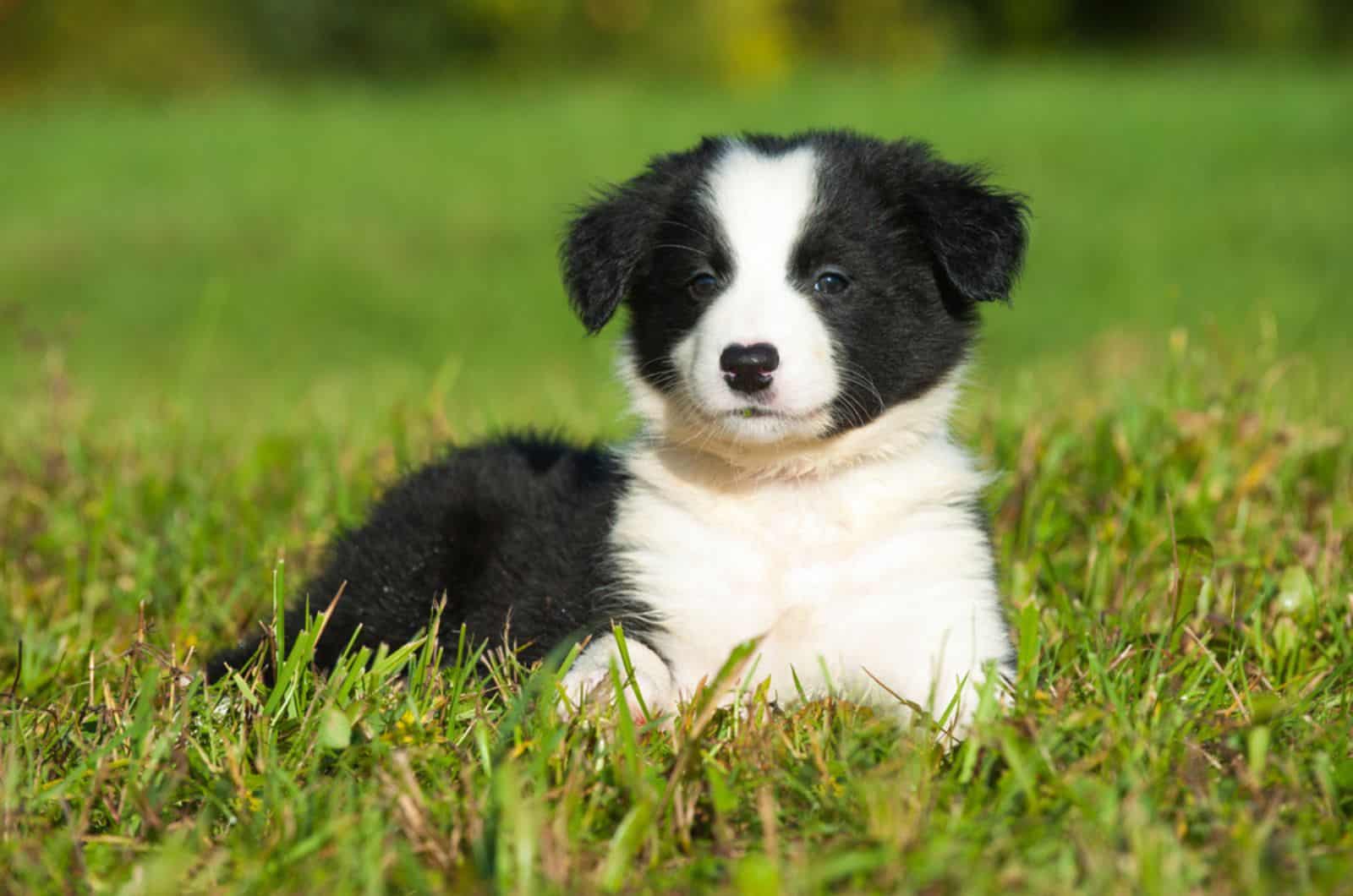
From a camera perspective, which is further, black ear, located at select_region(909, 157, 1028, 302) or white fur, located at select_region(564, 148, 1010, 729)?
black ear, located at select_region(909, 157, 1028, 302)

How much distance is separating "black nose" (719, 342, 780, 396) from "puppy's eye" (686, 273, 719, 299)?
31 centimetres

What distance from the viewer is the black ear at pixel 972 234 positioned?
10.7ft

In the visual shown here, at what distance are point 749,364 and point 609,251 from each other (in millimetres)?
680

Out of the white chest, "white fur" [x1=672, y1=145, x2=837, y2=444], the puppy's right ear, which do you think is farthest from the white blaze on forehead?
the white chest

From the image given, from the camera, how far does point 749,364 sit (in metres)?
3.00

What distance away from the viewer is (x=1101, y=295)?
1454 cm

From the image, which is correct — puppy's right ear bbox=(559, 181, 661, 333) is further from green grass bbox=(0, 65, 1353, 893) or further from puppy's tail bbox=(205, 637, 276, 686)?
puppy's tail bbox=(205, 637, 276, 686)

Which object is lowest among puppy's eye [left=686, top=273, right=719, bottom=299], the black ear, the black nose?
the black nose

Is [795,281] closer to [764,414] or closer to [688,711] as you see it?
[764,414]

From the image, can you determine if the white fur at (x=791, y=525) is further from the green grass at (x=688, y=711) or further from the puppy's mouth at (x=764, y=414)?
the green grass at (x=688, y=711)

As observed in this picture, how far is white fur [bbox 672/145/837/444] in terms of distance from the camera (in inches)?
120

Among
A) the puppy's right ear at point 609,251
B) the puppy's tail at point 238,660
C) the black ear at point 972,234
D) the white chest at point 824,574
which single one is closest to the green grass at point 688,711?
the puppy's tail at point 238,660

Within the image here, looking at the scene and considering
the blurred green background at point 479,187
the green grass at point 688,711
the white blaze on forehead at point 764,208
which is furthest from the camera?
the blurred green background at point 479,187

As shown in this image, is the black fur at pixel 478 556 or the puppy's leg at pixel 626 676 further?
the black fur at pixel 478 556
